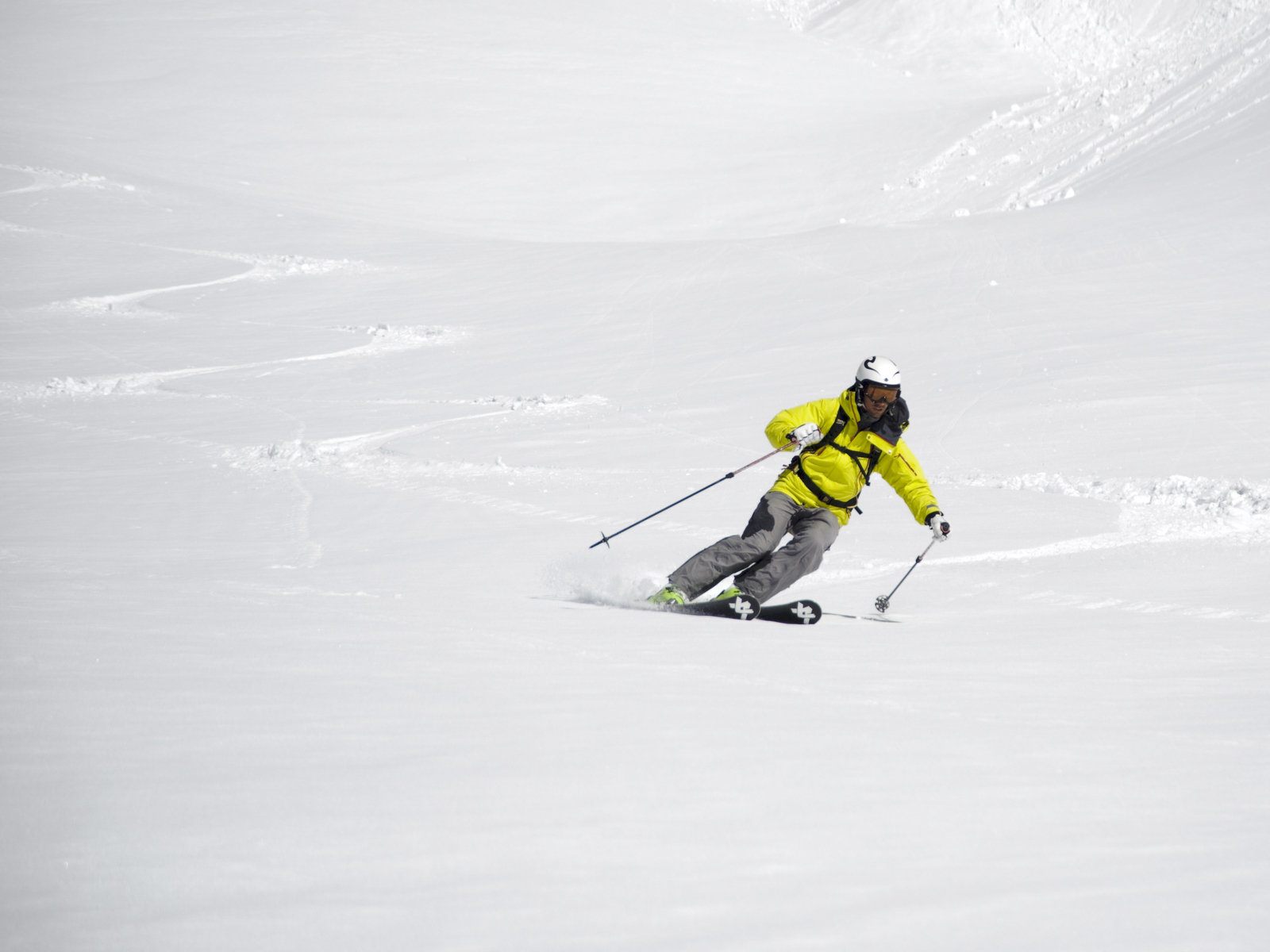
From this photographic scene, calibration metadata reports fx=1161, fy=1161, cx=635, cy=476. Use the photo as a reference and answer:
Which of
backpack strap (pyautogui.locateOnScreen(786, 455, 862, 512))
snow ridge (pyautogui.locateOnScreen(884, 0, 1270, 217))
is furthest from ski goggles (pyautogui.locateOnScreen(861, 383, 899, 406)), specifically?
snow ridge (pyautogui.locateOnScreen(884, 0, 1270, 217))

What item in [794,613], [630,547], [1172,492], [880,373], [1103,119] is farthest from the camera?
[1103,119]

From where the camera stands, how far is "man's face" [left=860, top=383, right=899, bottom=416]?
6254mm

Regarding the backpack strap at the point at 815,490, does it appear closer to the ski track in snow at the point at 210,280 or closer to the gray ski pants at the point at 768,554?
the gray ski pants at the point at 768,554

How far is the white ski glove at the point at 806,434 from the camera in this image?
6234 mm

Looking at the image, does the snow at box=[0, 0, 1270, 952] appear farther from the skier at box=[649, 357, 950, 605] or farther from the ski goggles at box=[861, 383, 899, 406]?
the ski goggles at box=[861, 383, 899, 406]

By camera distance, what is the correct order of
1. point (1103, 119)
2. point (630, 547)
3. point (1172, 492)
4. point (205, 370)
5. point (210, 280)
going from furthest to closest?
point (1103, 119)
point (210, 280)
point (205, 370)
point (1172, 492)
point (630, 547)

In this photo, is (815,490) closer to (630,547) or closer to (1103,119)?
(630,547)

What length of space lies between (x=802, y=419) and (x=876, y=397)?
42cm

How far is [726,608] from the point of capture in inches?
228

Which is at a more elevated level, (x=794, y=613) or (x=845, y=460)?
(x=845, y=460)

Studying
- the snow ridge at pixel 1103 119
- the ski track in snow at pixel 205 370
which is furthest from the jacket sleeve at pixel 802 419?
the snow ridge at pixel 1103 119

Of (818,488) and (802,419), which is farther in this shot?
(818,488)

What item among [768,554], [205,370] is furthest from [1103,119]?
[768,554]

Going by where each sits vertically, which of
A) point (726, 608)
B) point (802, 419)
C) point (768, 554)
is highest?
point (802, 419)
